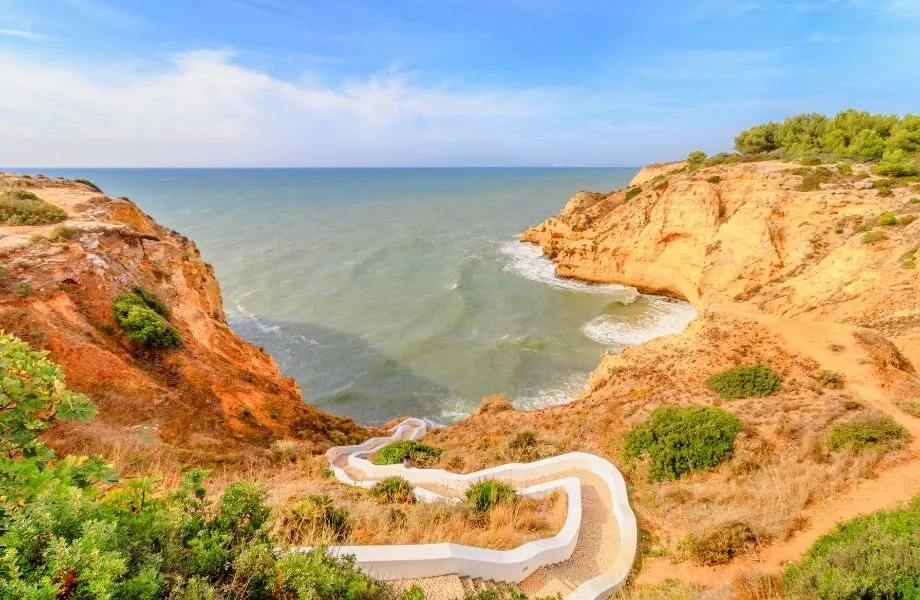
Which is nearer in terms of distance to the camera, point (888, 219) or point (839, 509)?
point (839, 509)

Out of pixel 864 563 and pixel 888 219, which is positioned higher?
pixel 888 219

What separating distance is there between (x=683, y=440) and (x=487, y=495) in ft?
19.4

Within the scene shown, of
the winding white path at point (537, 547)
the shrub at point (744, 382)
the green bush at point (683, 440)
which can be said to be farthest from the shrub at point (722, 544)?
the shrub at point (744, 382)

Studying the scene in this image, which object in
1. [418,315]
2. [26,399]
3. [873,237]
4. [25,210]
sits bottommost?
[418,315]

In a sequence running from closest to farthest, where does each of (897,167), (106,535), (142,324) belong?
(106,535) < (142,324) < (897,167)

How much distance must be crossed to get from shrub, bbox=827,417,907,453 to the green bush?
6.57 feet

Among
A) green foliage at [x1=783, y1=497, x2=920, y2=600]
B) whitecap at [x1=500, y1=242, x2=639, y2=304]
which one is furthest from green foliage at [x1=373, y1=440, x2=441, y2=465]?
whitecap at [x1=500, y1=242, x2=639, y2=304]

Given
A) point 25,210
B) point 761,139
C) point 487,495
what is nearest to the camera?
point 487,495

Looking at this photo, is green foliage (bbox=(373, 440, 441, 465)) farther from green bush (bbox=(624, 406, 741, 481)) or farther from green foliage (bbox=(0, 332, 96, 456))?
green foliage (bbox=(0, 332, 96, 456))

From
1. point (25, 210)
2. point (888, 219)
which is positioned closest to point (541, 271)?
point (888, 219)

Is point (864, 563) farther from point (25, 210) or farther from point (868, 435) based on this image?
point (25, 210)

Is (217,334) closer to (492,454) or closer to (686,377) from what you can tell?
(492,454)

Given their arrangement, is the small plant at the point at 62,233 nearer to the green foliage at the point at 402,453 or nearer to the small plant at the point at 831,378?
the green foliage at the point at 402,453

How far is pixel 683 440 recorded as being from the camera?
36.9ft
